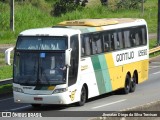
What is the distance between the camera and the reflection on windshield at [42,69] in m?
21.7

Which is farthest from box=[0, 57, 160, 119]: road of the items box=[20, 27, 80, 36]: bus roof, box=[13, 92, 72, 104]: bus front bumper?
box=[20, 27, 80, 36]: bus roof

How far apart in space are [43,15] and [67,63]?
38.4 m

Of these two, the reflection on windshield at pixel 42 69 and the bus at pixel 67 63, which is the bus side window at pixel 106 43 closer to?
the bus at pixel 67 63

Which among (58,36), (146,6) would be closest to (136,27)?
(58,36)

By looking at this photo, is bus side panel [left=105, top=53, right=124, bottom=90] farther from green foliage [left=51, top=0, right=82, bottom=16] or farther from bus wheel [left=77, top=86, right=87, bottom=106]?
green foliage [left=51, top=0, right=82, bottom=16]

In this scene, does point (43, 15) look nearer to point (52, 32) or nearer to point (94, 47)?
point (94, 47)

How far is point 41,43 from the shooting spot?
22.1m

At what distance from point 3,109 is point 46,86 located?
2.03 meters

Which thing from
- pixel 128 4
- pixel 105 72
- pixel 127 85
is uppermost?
pixel 105 72

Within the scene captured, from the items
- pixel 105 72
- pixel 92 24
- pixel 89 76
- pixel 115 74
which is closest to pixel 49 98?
pixel 89 76

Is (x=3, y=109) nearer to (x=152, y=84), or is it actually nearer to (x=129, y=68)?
(x=129, y=68)

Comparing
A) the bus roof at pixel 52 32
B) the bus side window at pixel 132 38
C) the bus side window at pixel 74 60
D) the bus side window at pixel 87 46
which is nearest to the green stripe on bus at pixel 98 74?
the bus side window at pixel 87 46

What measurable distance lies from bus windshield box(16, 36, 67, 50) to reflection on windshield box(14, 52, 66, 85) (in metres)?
0.25

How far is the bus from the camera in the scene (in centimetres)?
2164
